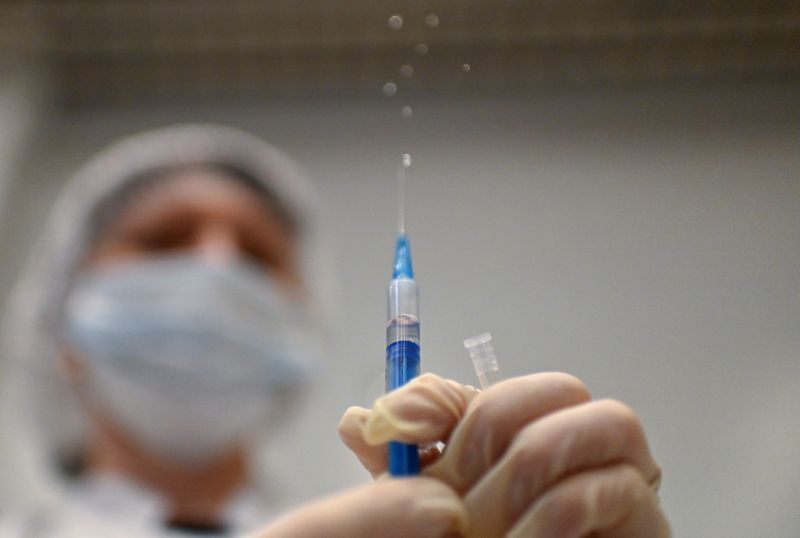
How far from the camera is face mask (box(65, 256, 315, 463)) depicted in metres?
1.23

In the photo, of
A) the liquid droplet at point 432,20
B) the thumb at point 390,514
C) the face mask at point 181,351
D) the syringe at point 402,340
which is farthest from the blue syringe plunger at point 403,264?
the liquid droplet at point 432,20

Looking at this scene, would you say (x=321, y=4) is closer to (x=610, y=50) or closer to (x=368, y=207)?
(x=368, y=207)

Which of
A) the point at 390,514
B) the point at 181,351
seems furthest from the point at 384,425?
the point at 181,351

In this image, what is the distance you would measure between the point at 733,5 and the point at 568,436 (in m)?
1.27

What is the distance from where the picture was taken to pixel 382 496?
459 mm

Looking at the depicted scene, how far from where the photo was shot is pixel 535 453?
1.52 feet

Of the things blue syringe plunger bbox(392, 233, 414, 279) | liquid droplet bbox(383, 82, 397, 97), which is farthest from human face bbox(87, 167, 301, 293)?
blue syringe plunger bbox(392, 233, 414, 279)

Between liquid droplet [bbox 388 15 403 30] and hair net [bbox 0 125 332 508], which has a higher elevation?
liquid droplet [bbox 388 15 403 30]

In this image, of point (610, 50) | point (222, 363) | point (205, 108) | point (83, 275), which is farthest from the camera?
point (205, 108)

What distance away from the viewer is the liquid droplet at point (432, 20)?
1.47 metres

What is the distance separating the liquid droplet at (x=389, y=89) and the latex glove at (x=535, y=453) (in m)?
1.24

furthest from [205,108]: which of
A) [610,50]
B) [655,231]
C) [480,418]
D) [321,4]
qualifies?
[480,418]

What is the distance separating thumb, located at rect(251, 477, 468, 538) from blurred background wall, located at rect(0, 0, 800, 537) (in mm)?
326

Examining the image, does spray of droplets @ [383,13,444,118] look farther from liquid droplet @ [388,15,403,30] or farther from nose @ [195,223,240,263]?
nose @ [195,223,240,263]
